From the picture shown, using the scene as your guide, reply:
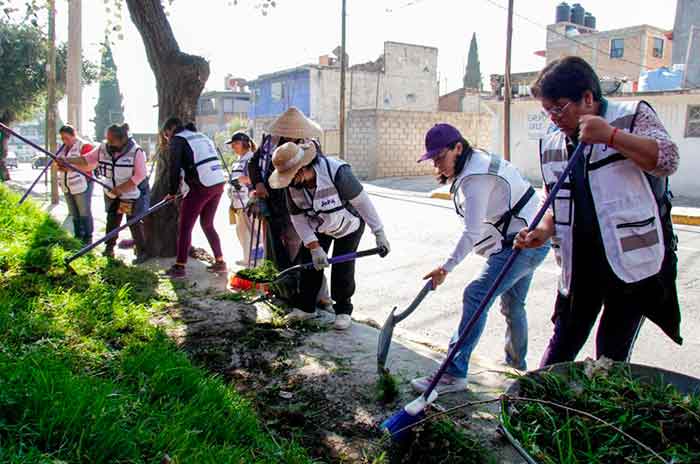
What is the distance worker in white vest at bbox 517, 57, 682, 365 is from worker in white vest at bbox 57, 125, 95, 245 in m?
6.48

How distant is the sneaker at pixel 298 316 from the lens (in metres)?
4.69

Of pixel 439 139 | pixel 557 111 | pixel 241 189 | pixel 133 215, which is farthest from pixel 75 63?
pixel 557 111

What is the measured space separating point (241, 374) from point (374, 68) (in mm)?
33808

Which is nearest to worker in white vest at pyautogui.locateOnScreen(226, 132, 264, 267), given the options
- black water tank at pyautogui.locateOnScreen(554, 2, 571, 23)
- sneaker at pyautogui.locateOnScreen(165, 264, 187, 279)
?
sneaker at pyautogui.locateOnScreen(165, 264, 187, 279)

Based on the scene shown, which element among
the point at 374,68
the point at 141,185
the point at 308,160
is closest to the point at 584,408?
the point at 308,160

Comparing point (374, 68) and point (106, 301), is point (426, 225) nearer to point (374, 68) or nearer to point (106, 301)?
point (106, 301)

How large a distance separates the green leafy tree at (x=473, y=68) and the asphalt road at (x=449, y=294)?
4161 centimetres

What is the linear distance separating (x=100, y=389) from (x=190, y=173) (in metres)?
3.91

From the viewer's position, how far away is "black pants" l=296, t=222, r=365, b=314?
4594mm

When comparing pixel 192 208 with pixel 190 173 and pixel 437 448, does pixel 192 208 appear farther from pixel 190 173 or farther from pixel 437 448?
pixel 437 448

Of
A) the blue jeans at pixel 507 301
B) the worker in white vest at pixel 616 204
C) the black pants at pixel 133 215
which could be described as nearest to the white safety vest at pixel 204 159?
the black pants at pixel 133 215

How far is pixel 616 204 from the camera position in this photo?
246 centimetres

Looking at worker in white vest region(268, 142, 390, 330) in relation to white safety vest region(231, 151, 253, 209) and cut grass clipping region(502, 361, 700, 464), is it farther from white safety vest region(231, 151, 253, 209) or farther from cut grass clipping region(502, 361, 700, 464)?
cut grass clipping region(502, 361, 700, 464)

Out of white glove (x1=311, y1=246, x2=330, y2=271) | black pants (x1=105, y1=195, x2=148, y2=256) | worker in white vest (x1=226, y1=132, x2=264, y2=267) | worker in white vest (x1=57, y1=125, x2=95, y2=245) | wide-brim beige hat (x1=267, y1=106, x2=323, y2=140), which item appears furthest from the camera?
worker in white vest (x1=57, y1=125, x2=95, y2=245)
